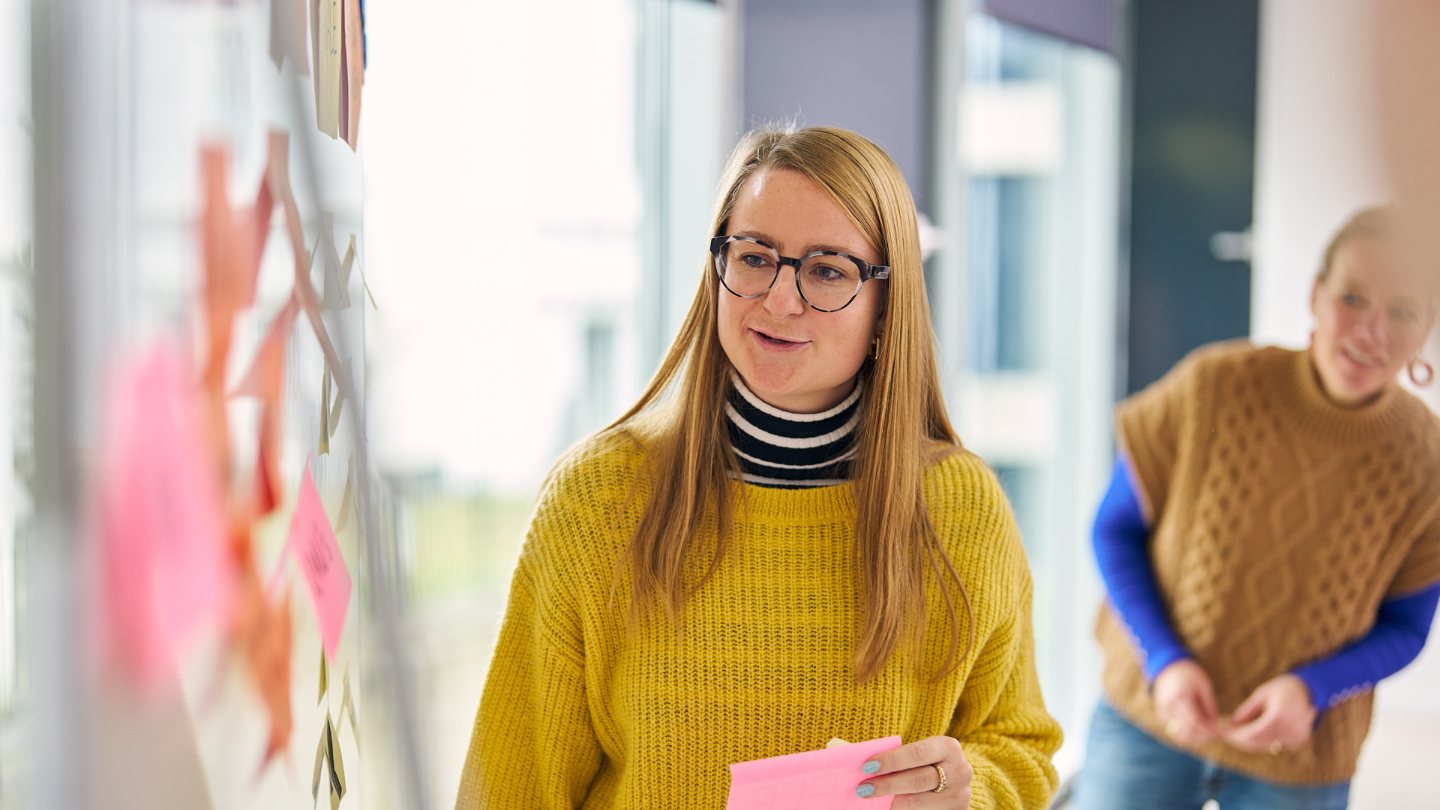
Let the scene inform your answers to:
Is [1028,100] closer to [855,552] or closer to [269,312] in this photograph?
[855,552]

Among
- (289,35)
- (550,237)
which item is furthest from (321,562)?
(550,237)

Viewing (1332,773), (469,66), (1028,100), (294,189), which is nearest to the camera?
(294,189)

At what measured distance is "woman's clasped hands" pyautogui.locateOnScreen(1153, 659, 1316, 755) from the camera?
5.49 ft

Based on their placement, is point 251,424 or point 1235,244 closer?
point 251,424

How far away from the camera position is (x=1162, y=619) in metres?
1.85

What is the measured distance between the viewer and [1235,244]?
3.58 metres

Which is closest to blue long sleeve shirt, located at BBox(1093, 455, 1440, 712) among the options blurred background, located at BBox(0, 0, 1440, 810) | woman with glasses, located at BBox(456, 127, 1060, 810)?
blurred background, located at BBox(0, 0, 1440, 810)

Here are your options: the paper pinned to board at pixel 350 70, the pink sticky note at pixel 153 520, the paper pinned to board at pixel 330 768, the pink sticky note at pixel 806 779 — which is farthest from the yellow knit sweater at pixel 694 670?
the pink sticky note at pixel 153 520

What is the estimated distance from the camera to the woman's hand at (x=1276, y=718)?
5.48 feet

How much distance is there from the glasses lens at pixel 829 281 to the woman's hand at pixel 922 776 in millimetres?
434

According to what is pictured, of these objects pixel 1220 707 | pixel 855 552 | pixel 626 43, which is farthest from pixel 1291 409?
pixel 626 43

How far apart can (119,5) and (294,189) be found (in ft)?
0.39

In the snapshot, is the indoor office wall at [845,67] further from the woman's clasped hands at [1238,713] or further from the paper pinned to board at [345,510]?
the paper pinned to board at [345,510]

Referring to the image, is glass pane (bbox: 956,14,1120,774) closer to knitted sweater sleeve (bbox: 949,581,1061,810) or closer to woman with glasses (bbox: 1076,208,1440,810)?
woman with glasses (bbox: 1076,208,1440,810)
